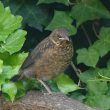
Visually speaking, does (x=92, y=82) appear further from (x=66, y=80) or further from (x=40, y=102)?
(x=40, y=102)

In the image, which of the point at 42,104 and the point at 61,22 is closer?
the point at 42,104

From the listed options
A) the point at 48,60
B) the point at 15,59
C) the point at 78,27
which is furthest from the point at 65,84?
the point at 15,59

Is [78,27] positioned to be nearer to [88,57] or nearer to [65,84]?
[88,57]

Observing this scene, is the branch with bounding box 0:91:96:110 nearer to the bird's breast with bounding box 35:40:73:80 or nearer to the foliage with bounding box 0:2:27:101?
the foliage with bounding box 0:2:27:101

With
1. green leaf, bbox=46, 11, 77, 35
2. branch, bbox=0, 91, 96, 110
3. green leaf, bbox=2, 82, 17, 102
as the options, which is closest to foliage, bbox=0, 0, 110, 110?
green leaf, bbox=46, 11, 77, 35

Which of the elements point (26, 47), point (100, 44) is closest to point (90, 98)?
point (100, 44)

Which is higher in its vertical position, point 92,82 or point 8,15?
point 8,15
